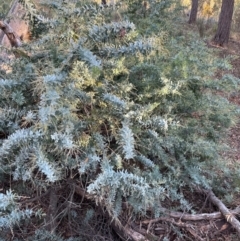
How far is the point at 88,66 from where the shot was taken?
5.74 ft

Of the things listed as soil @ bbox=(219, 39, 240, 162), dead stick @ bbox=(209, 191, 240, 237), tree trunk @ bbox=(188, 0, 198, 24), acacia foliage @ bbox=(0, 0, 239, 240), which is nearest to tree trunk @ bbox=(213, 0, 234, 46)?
soil @ bbox=(219, 39, 240, 162)

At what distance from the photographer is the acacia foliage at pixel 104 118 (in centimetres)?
160

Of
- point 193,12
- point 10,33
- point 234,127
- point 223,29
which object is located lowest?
point 234,127

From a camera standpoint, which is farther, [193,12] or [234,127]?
[193,12]

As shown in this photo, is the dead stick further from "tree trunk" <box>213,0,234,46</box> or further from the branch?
"tree trunk" <box>213,0,234,46</box>

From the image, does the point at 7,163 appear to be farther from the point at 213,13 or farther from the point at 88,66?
the point at 213,13

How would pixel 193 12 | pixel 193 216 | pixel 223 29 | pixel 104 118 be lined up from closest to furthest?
pixel 104 118, pixel 193 216, pixel 223 29, pixel 193 12

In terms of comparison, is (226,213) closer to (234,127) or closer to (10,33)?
(10,33)

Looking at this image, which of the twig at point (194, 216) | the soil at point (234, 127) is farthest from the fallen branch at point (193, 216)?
the soil at point (234, 127)

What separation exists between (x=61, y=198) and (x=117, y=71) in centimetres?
73

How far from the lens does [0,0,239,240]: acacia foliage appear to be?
1.60 metres

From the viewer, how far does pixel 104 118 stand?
1726 mm

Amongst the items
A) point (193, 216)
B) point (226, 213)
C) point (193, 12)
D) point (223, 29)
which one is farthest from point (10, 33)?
point (193, 12)

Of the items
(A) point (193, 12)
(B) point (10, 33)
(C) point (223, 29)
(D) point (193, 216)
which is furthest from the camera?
(A) point (193, 12)
